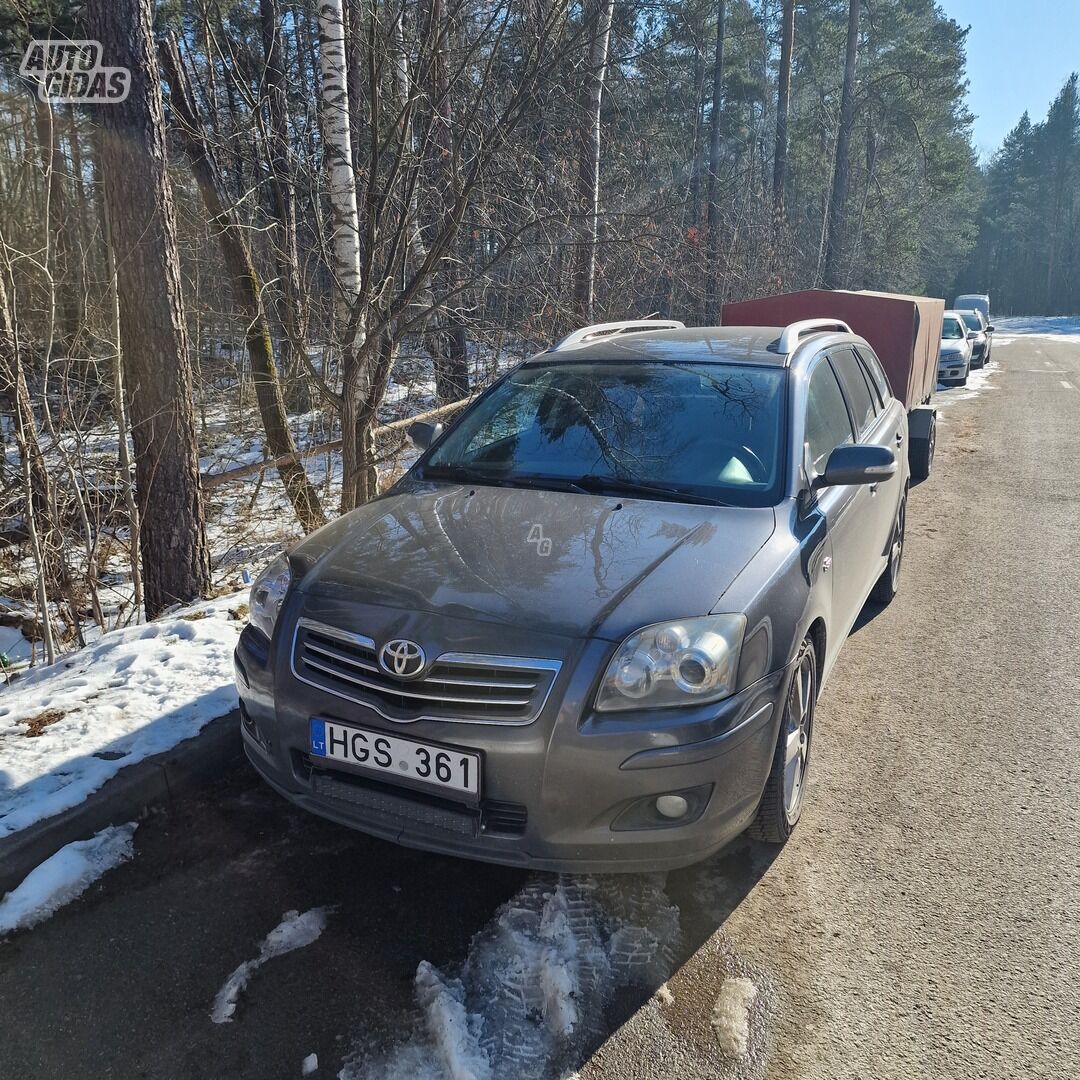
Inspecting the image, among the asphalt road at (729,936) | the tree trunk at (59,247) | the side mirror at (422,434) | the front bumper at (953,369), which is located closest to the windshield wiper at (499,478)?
the side mirror at (422,434)

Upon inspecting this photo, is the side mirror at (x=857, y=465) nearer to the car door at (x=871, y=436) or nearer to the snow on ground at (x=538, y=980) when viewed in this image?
the car door at (x=871, y=436)

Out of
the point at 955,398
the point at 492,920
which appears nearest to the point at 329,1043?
the point at 492,920

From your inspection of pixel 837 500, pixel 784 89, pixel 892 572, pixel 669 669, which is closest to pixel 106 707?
pixel 669 669

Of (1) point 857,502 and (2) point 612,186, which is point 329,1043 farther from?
(2) point 612,186

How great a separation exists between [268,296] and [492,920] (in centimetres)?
622

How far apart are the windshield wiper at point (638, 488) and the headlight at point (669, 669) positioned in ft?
2.66

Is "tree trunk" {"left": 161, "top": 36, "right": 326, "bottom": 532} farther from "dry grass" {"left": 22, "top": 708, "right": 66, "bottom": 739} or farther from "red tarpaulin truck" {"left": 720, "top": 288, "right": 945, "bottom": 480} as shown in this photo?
"red tarpaulin truck" {"left": 720, "top": 288, "right": 945, "bottom": 480}

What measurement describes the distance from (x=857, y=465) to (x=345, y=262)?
4.50 metres

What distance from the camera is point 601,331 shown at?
185 inches

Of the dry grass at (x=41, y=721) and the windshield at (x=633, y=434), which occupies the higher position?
the windshield at (x=633, y=434)

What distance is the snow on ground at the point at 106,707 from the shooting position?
9.79 ft

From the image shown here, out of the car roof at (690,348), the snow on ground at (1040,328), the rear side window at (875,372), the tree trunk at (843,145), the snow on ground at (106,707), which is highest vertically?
the tree trunk at (843,145)

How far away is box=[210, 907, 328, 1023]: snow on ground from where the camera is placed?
2.22m

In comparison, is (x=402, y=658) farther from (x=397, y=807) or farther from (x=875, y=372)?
(x=875, y=372)
